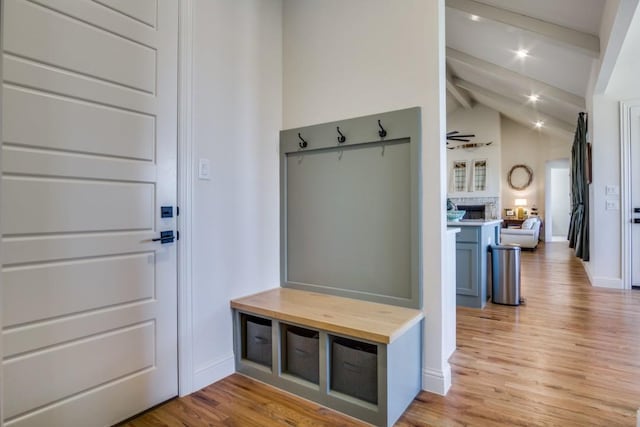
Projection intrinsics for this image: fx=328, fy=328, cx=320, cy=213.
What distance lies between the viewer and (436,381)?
1843mm

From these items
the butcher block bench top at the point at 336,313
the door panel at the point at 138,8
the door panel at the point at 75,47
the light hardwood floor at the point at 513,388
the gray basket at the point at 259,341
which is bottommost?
the light hardwood floor at the point at 513,388

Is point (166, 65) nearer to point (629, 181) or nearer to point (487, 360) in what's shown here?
point (487, 360)

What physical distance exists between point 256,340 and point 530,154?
421 inches

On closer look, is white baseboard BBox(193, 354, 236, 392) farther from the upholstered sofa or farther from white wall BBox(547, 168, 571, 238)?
white wall BBox(547, 168, 571, 238)

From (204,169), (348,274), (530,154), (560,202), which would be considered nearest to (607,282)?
(348,274)

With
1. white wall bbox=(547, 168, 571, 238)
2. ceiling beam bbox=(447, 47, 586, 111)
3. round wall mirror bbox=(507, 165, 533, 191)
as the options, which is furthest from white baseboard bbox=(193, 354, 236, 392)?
white wall bbox=(547, 168, 571, 238)

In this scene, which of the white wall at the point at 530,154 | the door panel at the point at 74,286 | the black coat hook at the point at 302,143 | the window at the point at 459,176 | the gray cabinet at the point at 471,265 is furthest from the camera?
the window at the point at 459,176

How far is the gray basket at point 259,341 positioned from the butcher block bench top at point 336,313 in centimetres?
13

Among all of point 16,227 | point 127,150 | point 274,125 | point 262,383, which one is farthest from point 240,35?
point 262,383

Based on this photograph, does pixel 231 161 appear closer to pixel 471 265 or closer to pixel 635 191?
pixel 471 265

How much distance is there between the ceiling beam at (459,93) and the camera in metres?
7.93

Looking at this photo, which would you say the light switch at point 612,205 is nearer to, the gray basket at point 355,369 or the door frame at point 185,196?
the gray basket at point 355,369

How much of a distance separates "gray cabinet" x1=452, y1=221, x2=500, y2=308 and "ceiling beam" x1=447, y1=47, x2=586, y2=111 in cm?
345

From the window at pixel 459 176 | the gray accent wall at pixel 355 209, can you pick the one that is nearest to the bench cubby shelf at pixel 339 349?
the gray accent wall at pixel 355 209
